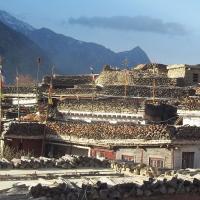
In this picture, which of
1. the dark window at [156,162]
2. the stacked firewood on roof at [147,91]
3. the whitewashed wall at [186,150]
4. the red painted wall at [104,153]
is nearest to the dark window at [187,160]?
the whitewashed wall at [186,150]

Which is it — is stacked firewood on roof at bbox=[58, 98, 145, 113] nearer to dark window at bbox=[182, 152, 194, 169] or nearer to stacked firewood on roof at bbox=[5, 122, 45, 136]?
stacked firewood on roof at bbox=[5, 122, 45, 136]

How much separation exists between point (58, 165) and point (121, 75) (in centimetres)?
4188

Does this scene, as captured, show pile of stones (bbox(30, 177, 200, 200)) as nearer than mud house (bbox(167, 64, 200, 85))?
Yes

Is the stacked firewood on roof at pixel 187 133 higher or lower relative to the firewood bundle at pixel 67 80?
lower

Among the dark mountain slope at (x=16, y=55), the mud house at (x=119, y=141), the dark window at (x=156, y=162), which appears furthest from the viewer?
the dark mountain slope at (x=16, y=55)

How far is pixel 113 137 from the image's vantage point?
30.9 m

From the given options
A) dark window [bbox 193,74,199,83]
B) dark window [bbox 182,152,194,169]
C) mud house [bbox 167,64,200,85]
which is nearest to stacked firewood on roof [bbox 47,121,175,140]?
dark window [bbox 182,152,194,169]

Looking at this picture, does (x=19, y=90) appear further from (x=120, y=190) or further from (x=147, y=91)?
(x=120, y=190)

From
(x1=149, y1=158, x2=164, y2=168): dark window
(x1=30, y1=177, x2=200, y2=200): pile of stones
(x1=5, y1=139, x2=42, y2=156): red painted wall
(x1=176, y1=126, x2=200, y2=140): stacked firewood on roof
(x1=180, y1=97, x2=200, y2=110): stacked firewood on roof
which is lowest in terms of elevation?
(x1=30, y1=177, x2=200, y2=200): pile of stones

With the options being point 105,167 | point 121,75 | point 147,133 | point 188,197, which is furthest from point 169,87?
point 188,197

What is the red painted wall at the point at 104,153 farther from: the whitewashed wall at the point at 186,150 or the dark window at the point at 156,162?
the whitewashed wall at the point at 186,150

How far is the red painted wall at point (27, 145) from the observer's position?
33.8m

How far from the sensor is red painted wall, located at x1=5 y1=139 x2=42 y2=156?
33750 mm

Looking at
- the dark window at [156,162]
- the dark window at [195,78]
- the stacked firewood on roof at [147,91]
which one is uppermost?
the dark window at [195,78]
